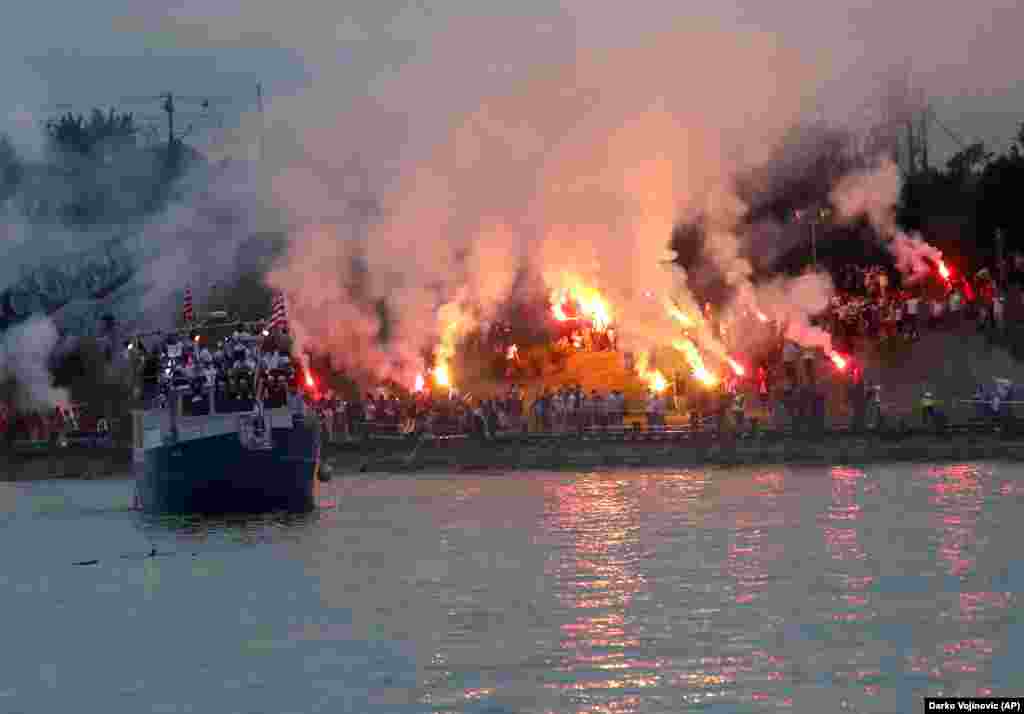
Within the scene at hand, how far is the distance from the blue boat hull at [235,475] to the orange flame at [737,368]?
2246 centimetres

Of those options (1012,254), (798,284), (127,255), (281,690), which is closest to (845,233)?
(1012,254)

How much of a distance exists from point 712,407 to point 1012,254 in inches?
1041

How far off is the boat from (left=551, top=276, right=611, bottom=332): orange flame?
77.6ft

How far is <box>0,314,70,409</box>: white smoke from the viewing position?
354ft

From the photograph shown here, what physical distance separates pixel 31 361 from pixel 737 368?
39.1m

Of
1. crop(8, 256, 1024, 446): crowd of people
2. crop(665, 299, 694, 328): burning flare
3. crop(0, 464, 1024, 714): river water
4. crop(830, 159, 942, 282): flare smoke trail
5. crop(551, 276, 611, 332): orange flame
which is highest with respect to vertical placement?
crop(830, 159, 942, 282): flare smoke trail

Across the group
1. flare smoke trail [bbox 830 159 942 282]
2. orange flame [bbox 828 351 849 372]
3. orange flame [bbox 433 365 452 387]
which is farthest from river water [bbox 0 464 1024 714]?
flare smoke trail [bbox 830 159 942 282]

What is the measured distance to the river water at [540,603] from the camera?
37.5 m

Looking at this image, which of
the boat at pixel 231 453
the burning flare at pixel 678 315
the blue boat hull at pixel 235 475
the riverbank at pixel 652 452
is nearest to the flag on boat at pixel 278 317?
the boat at pixel 231 453

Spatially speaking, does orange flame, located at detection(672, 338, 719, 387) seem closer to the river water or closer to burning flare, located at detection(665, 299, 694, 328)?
burning flare, located at detection(665, 299, 694, 328)

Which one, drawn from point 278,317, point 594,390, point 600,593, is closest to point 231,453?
point 278,317

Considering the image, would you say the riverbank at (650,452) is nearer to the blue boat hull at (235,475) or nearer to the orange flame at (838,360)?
the orange flame at (838,360)

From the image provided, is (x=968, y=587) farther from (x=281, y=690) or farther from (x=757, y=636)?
(x=281, y=690)

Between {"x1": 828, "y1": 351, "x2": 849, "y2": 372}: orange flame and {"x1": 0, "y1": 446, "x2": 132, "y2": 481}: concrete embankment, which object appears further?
{"x1": 0, "y1": 446, "x2": 132, "y2": 481}: concrete embankment
